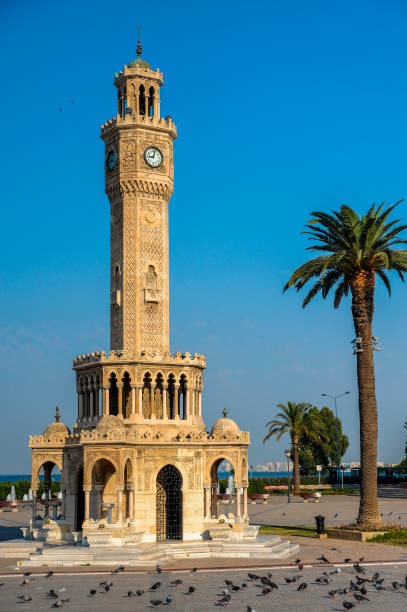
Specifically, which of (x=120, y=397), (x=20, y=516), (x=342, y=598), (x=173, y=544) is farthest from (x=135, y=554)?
(x=20, y=516)

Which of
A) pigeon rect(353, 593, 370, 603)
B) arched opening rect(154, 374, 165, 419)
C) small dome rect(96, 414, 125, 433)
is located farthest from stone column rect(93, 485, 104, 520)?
pigeon rect(353, 593, 370, 603)

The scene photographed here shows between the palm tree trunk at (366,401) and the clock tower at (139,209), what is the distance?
33.6ft

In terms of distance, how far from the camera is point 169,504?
39.9 metres

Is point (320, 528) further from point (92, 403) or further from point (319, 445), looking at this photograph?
point (319, 445)

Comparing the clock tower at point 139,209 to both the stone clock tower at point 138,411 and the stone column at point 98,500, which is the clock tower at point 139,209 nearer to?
the stone clock tower at point 138,411

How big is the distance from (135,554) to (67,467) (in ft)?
26.9

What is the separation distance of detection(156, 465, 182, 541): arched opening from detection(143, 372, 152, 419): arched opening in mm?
3023

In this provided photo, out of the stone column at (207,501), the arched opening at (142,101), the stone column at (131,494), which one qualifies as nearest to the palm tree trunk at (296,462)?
the stone column at (207,501)

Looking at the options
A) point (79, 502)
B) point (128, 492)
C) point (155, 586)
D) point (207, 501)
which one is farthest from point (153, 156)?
point (155, 586)

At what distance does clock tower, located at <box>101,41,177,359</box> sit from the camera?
42750 millimetres

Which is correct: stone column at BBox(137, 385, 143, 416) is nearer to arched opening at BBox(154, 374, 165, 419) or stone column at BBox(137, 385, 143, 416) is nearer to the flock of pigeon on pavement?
arched opening at BBox(154, 374, 165, 419)

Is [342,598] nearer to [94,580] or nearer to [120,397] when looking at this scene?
[94,580]

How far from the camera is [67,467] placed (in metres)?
41.4

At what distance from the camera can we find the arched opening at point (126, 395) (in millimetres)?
41175
